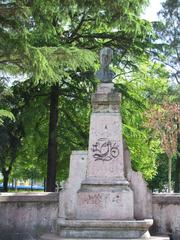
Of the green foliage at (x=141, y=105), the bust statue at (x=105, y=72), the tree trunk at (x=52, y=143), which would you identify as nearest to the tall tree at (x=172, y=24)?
the green foliage at (x=141, y=105)

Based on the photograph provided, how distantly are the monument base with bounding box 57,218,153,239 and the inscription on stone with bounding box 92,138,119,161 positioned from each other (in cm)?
136

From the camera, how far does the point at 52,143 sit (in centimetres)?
2133

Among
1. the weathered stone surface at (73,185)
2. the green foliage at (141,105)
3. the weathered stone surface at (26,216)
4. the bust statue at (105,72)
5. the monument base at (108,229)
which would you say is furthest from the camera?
the green foliage at (141,105)

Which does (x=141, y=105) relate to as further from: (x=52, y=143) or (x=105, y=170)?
(x=105, y=170)

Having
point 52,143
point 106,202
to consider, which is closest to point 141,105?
point 52,143

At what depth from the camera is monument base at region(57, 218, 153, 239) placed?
374 inches

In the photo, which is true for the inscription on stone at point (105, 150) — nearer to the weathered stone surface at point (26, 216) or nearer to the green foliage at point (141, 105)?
the weathered stone surface at point (26, 216)

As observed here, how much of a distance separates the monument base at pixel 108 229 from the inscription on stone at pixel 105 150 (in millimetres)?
1361

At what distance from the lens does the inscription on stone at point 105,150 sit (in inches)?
397

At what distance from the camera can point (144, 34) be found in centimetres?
2108

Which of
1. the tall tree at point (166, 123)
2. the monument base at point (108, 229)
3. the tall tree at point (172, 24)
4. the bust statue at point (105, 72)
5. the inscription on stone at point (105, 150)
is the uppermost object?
the tall tree at point (172, 24)

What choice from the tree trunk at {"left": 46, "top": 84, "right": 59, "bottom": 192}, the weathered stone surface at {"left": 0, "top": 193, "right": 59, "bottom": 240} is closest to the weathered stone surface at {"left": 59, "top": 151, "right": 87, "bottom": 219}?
the weathered stone surface at {"left": 0, "top": 193, "right": 59, "bottom": 240}

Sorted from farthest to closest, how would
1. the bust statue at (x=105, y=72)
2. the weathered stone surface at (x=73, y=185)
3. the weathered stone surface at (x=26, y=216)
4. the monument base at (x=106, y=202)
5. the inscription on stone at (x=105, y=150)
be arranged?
1. the weathered stone surface at (x=26, y=216)
2. the bust statue at (x=105, y=72)
3. the weathered stone surface at (x=73, y=185)
4. the inscription on stone at (x=105, y=150)
5. the monument base at (x=106, y=202)

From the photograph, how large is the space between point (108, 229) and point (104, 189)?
82 cm
